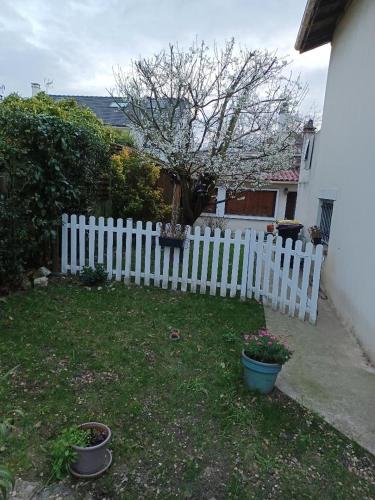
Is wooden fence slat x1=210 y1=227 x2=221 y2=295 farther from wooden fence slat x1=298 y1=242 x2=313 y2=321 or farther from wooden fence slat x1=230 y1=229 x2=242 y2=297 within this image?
wooden fence slat x1=298 y1=242 x2=313 y2=321

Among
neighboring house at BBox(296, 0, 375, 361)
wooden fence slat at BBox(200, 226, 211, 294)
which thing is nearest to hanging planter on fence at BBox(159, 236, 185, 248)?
wooden fence slat at BBox(200, 226, 211, 294)

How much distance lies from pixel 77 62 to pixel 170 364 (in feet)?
43.9

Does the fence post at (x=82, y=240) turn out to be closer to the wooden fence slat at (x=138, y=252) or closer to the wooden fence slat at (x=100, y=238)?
the wooden fence slat at (x=100, y=238)

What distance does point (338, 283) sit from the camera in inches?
199

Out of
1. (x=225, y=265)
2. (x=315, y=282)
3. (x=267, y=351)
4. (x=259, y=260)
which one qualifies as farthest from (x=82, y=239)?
(x=267, y=351)

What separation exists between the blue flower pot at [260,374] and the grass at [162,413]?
0.09 m

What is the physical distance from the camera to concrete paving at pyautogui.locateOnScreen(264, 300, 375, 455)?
2607 millimetres

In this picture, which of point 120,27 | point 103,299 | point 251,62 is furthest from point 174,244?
point 120,27

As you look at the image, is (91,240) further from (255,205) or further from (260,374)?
(255,205)

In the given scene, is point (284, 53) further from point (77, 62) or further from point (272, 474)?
point (77, 62)

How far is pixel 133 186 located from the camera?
332 inches

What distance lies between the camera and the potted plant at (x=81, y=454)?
1969 millimetres

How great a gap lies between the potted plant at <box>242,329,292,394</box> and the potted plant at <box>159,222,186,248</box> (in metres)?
2.46

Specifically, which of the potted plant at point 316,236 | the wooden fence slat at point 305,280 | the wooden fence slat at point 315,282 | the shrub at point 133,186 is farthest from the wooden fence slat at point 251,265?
the shrub at point 133,186
